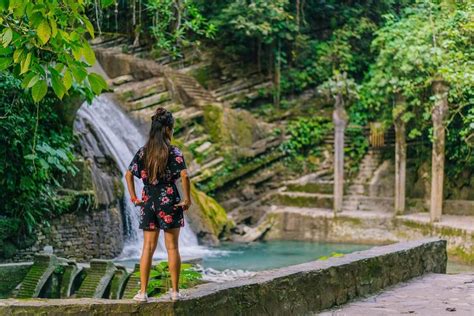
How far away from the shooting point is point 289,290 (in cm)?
492

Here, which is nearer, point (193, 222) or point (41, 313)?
point (41, 313)

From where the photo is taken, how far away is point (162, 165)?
4.08 meters

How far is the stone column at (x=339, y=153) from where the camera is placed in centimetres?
1627

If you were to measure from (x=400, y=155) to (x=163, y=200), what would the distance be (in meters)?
12.0

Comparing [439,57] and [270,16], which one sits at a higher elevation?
[270,16]

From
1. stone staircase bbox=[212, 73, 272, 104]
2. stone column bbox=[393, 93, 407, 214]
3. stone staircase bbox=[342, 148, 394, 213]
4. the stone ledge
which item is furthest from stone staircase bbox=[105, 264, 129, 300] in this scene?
stone staircase bbox=[212, 73, 272, 104]

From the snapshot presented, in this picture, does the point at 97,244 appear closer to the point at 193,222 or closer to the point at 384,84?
the point at 193,222

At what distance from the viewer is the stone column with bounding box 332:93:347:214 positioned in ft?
53.4

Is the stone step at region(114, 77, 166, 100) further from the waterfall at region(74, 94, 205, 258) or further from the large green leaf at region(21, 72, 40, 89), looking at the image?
the large green leaf at region(21, 72, 40, 89)

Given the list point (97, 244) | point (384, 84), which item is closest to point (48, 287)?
point (97, 244)

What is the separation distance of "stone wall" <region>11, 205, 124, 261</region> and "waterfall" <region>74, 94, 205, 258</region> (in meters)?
0.43

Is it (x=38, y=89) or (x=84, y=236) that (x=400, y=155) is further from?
(x=38, y=89)

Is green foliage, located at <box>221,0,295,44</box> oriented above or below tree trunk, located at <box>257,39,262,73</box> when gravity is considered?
above

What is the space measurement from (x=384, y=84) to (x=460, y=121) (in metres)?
2.03
